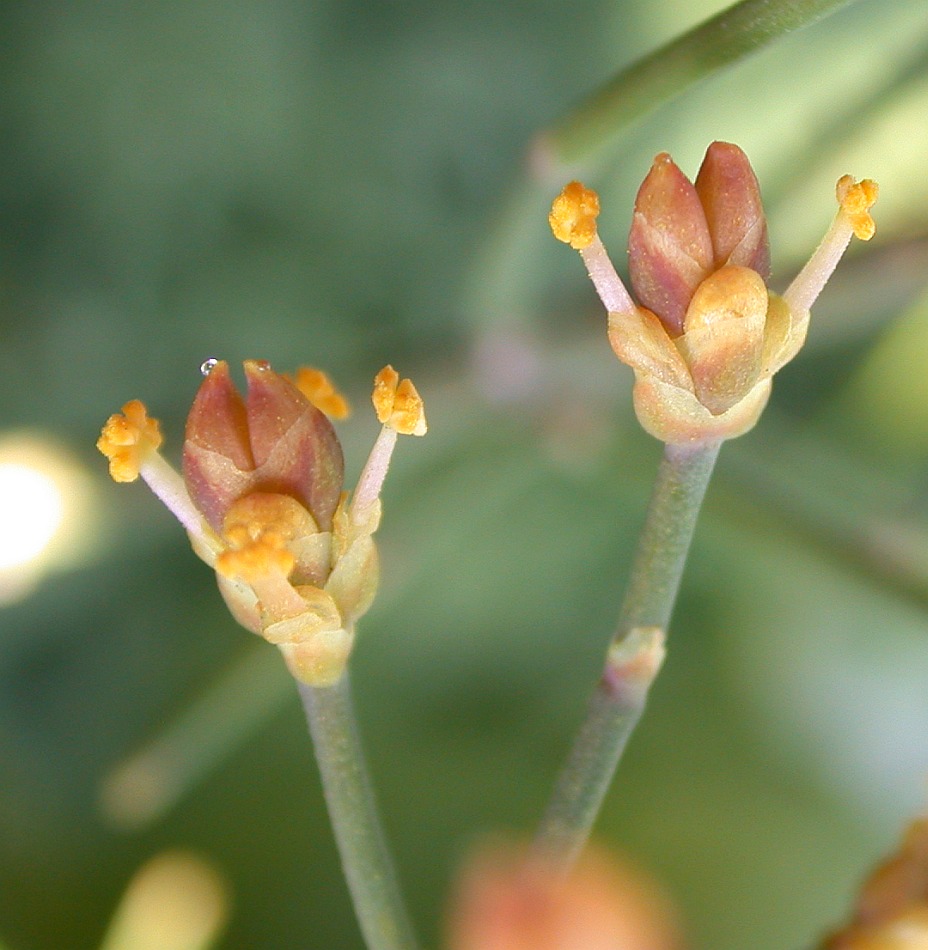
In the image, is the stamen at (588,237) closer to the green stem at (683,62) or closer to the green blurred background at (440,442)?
the green stem at (683,62)

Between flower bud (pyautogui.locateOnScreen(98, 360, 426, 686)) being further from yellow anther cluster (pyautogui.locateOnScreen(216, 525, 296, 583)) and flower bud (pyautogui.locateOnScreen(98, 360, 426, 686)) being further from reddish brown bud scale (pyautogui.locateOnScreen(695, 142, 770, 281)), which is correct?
reddish brown bud scale (pyautogui.locateOnScreen(695, 142, 770, 281))

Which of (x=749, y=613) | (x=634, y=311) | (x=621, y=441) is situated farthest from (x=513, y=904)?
(x=749, y=613)

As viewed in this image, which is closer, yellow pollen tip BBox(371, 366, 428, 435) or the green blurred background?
yellow pollen tip BBox(371, 366, 428, 435)

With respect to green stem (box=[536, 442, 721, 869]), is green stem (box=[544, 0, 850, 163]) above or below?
above

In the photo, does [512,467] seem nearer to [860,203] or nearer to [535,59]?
[535,59]

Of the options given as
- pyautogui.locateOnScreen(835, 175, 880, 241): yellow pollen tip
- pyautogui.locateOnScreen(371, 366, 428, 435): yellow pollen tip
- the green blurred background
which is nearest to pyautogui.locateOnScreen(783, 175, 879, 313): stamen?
pyautogui.locateOnScreen(835, 175, 880, 241): yellow pollen tip

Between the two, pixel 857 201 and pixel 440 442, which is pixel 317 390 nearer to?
pixel 857 201

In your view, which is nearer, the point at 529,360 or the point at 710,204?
the point at 710,204
